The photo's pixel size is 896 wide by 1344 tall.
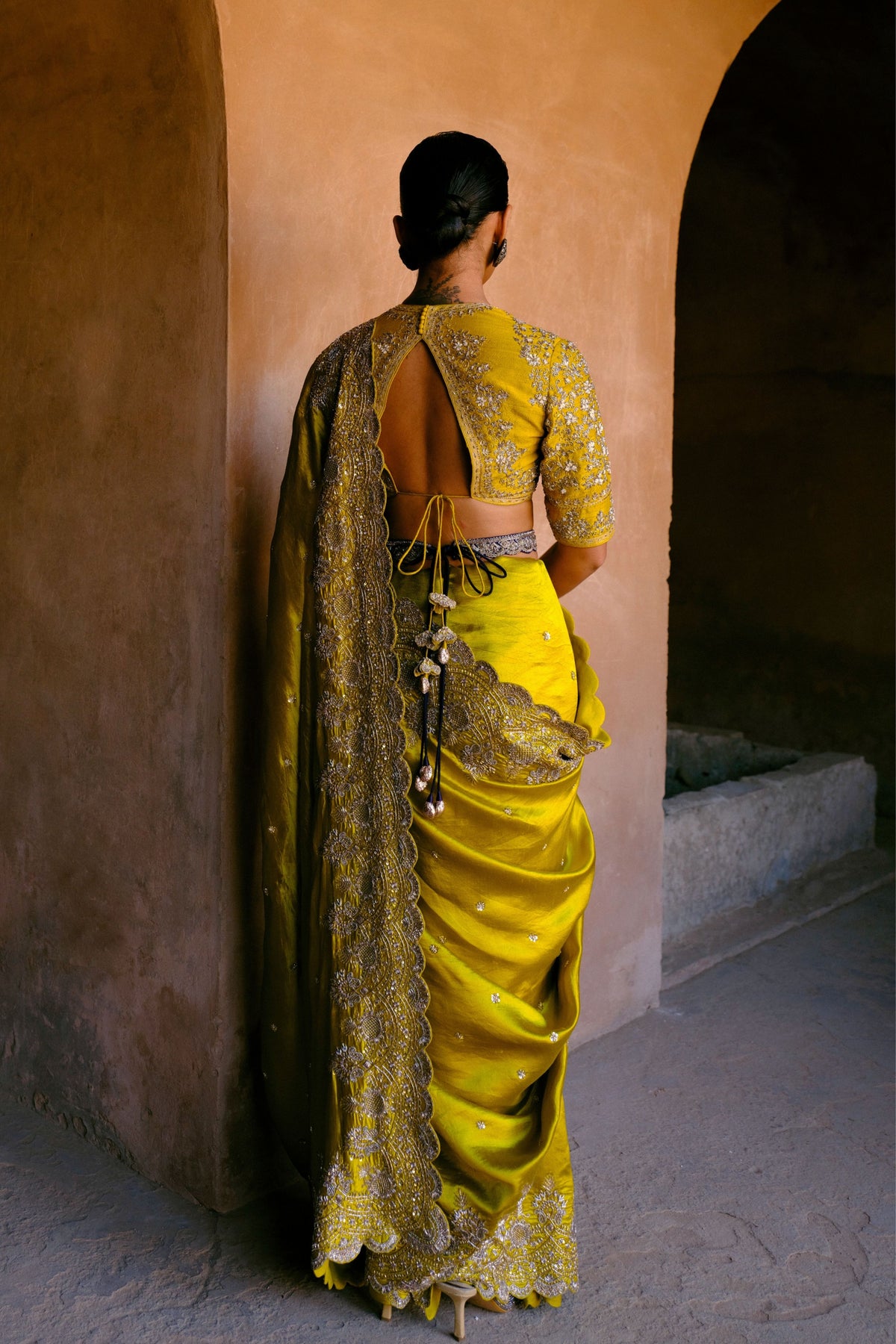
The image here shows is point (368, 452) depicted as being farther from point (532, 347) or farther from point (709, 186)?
point (709, 186)

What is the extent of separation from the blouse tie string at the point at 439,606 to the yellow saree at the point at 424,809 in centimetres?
1

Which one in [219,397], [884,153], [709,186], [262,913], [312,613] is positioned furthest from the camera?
[709,186]

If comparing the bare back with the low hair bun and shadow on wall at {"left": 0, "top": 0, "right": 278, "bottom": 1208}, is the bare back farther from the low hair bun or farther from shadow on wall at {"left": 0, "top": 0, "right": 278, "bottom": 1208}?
shadow on wall at {"left": 0, "top": 0, "right": 278, "bottom": 1208}

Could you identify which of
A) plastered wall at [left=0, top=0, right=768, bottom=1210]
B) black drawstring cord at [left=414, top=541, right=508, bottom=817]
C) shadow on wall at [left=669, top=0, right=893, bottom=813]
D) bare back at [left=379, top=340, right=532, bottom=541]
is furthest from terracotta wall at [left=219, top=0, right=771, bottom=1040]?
shadow on wall at [left=669, top=0, right=893, bottom=813]

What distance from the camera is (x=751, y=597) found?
780 centimetres

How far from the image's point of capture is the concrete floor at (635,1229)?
2158 mm

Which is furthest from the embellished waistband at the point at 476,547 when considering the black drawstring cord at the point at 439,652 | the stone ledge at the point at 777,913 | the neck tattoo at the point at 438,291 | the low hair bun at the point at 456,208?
the stone ledge at the point at 777,913

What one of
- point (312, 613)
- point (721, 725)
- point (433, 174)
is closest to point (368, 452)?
point (312, 613)

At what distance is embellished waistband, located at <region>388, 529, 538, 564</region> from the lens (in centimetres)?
208

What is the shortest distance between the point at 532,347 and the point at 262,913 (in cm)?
130

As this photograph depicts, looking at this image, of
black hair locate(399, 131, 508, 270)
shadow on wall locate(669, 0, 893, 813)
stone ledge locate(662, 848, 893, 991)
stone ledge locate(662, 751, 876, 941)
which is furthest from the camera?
shadow on wall locate(669, 0, 893, 813)

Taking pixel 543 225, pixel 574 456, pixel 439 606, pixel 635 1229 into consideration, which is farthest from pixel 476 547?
pixel 635 1229

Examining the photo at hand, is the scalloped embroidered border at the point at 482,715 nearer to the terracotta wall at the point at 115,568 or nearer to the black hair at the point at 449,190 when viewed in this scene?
the terracotta wall at the point at 115,568

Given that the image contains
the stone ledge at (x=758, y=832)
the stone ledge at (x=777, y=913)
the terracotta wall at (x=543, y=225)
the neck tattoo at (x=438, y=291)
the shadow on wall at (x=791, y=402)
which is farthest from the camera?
the shadow on wall at (x=791, y=402)
